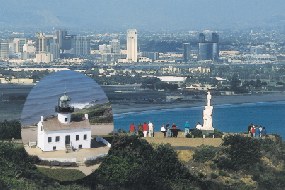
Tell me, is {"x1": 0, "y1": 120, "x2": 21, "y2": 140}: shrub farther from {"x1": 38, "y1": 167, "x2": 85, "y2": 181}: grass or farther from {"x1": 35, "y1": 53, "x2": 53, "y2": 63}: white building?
{"x1": 35, "y1": 53, "x2": 53, "y2": 63}: white building

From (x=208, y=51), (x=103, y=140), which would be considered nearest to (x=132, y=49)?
(x=208, y=51)

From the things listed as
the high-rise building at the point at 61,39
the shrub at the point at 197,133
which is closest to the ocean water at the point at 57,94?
the shrub at the point at 197,133

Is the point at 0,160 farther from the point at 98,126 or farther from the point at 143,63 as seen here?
the point at 143,63

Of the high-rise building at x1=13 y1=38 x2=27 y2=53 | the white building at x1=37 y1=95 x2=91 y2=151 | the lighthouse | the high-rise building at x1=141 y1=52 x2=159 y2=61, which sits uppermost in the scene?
the lighthouse

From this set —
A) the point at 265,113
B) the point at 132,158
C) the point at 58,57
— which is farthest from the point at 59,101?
the point at 58,57

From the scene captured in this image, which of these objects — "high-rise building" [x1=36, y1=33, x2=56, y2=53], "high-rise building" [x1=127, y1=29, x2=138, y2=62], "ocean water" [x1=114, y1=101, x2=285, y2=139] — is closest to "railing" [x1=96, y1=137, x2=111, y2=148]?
"ocean water" [x1=114, y1=101, x2=285, y2=139]
